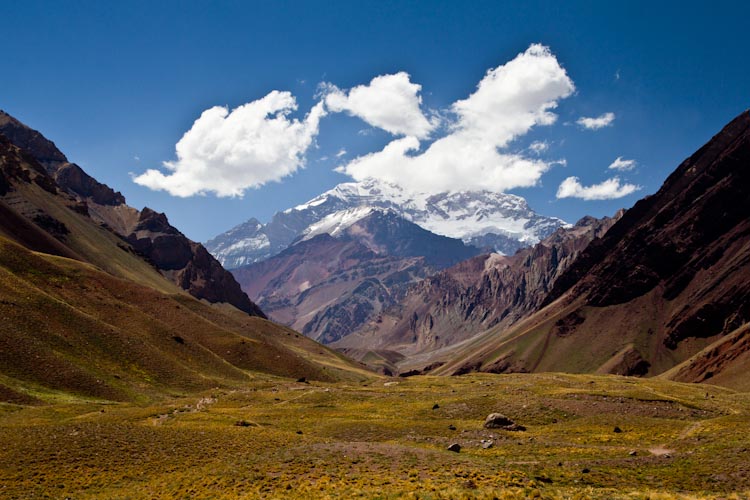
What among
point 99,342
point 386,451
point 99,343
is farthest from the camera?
point 99,342

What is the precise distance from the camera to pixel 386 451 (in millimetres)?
43656

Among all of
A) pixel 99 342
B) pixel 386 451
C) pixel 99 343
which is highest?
pixel 99 342

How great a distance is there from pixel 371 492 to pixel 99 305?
103 m

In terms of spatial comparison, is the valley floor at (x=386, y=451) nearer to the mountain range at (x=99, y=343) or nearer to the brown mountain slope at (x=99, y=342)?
the mountain range at (x=99, y=343)

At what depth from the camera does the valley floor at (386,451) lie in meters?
33.3

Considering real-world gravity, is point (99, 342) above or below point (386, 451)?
above

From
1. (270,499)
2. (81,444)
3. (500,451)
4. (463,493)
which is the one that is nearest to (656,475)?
(500,451)

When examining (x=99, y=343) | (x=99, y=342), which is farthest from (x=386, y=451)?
(x=99, y=342)

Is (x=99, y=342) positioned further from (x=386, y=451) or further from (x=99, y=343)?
(x=386, y=451)

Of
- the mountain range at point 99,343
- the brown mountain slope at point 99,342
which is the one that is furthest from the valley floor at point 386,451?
the brown mountain slope at point 99,342

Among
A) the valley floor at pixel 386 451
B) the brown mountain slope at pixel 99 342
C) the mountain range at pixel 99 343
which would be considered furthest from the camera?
the brown mountain slope at pixel 99 342

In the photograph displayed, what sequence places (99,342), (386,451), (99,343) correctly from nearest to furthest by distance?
(386,451) < (99,343) < (99,342)

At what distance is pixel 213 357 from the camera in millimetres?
116250

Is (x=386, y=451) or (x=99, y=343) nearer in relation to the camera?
(x=386, y=451)
